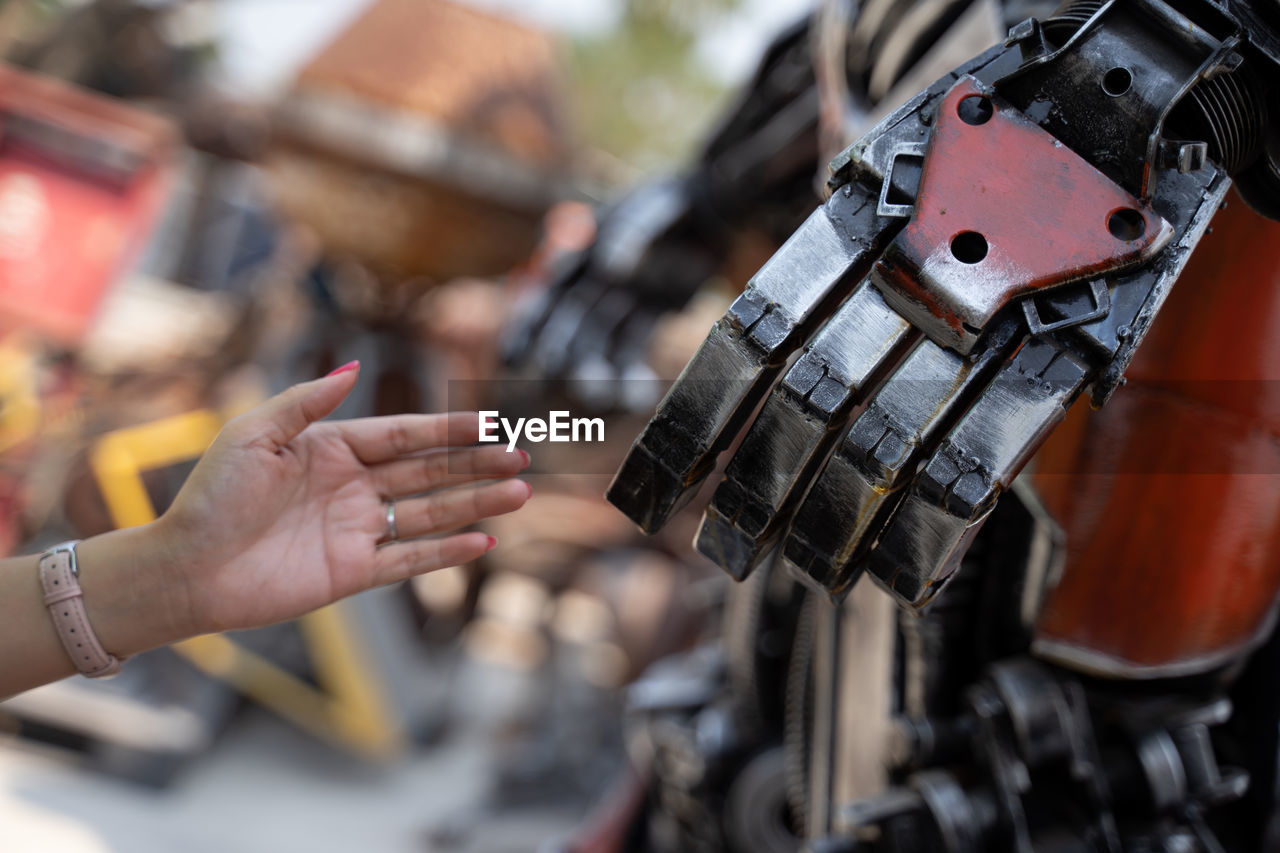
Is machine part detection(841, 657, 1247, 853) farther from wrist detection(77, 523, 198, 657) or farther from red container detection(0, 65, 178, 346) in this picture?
red container detection(0, 65, 178, 346)

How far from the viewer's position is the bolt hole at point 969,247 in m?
0.51

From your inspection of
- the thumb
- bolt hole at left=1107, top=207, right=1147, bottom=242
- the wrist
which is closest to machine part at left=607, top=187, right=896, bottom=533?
bolt hole at left=1107, top=207, right=1147, bottom=242

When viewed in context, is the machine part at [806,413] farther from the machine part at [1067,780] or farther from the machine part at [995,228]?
the machine part at [1067,780]

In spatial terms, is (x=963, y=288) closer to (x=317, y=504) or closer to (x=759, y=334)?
(x=759, y=334)

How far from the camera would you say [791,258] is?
56 centimetres


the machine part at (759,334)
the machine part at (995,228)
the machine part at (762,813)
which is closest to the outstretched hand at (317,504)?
the machine part at (759,334)

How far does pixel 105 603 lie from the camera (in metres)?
0.59

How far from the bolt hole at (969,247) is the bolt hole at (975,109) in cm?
8

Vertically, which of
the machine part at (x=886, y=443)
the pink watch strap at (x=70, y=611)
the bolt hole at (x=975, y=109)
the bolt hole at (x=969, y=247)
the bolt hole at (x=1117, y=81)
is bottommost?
the pink watch strap at (x=70, y=611)

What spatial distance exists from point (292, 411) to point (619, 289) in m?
1.12

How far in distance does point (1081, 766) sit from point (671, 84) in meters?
11.1

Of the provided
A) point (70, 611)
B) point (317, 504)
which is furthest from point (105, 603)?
point (317, 504)

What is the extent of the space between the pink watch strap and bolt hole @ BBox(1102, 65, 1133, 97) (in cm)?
74

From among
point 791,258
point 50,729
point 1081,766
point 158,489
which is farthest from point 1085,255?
point 50,729
